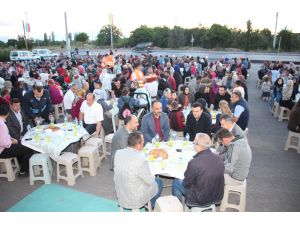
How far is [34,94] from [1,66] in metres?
9.68

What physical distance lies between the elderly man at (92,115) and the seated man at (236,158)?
3.22 metres

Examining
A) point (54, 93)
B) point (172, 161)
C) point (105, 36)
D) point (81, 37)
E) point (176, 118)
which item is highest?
point (105, 36)

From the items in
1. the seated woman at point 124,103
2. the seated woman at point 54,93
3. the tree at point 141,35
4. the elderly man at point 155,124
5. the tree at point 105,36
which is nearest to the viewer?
the elderly man at point 155,124

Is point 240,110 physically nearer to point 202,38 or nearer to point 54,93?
point 54,93

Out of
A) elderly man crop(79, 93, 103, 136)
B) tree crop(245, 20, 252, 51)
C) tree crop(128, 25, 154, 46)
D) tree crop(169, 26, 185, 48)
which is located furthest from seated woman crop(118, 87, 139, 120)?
tree crop(128, 25, 154, 46)

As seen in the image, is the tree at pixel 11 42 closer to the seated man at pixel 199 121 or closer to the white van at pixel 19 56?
the white van at pixel 19 56

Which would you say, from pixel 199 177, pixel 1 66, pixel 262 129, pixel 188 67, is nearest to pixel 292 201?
pixel 199 177

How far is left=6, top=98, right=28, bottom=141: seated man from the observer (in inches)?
219

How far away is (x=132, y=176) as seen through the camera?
11.0ft

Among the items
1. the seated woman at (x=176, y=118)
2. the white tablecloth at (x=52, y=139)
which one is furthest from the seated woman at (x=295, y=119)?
the white tablecloth at (x=52, y=139)

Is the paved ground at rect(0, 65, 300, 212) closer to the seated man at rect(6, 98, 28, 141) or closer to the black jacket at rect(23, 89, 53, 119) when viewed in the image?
the seated man at rect(6, 98, 28, 141)

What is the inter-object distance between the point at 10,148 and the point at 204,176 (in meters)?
4.05

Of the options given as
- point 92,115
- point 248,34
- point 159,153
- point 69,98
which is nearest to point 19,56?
point 69,98

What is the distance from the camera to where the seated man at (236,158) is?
386cm
